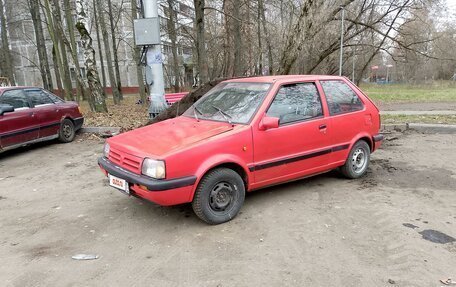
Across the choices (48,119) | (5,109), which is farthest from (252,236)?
(48,119)

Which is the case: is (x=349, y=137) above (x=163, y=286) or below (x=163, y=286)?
above

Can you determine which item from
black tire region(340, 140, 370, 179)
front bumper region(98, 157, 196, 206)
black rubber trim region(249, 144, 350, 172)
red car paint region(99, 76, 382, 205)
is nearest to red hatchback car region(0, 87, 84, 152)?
red car paint region(99, 76, 382, 205)

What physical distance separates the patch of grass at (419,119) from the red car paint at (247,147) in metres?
5.23

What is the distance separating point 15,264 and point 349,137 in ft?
14.6

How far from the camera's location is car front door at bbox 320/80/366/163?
5180 millimetres

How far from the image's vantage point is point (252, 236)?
12.6 feet

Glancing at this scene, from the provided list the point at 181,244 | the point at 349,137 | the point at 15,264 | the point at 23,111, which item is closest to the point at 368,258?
the point at 181,244

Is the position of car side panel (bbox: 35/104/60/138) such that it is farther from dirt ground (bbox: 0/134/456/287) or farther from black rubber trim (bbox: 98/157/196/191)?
black rubber trim (bbox: 98/157/196/191)

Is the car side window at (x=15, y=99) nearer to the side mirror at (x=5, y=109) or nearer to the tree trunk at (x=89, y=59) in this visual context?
the side mirror at (x=5, y=109)

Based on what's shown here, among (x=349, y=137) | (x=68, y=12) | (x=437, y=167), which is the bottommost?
(x=437, y=167)

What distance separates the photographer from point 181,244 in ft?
12.2

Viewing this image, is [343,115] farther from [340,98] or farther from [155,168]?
[155,168]

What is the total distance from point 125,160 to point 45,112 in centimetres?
564

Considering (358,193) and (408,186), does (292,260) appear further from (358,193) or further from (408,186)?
(408,186)
